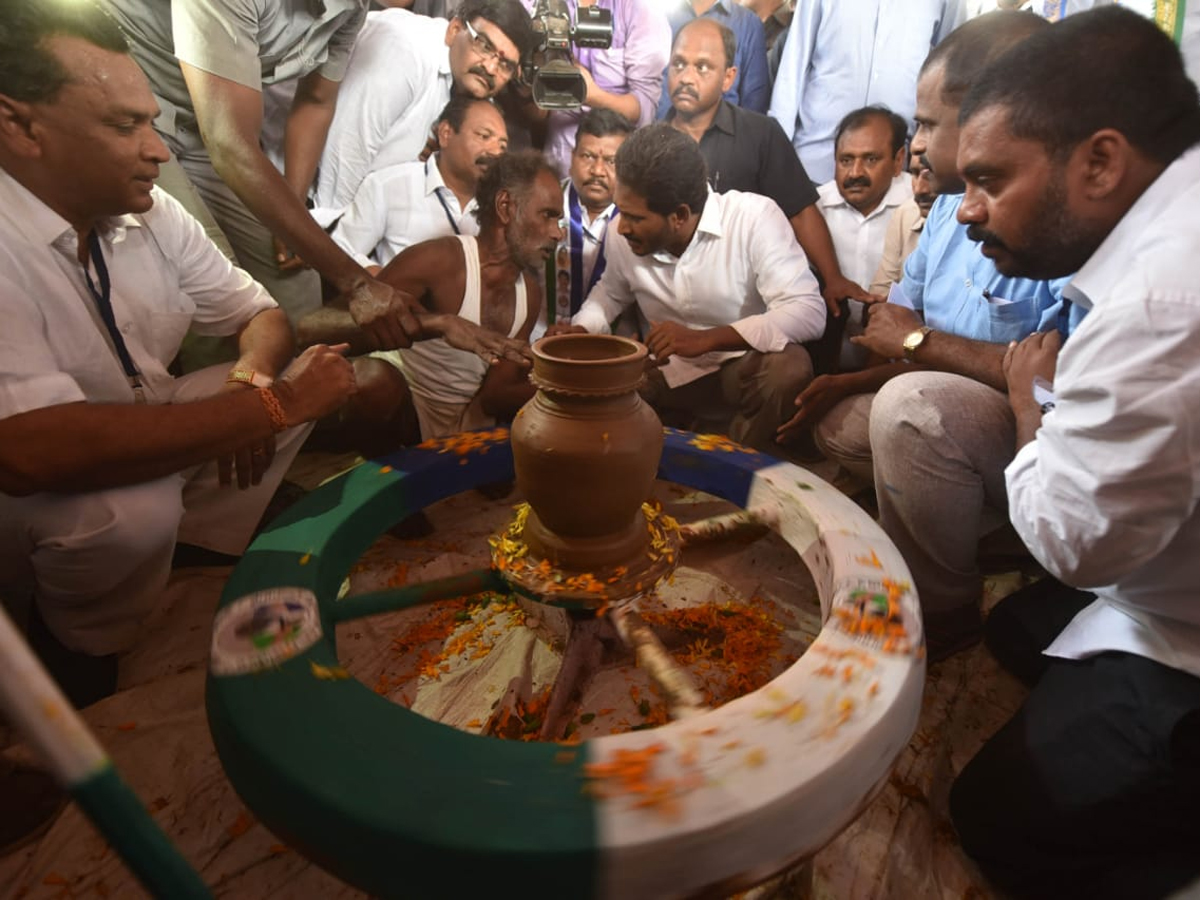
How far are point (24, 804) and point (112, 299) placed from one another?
5.04 ft

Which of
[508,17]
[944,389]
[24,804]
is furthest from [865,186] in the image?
[24,804]

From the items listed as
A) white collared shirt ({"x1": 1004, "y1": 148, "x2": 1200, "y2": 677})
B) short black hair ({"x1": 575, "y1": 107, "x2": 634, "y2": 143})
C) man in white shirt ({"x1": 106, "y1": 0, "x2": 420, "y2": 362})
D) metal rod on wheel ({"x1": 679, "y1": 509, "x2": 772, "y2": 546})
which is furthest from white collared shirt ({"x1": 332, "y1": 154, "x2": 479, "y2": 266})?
white collared shirt ({"x1": 1004, "y1": 148, "x2": 1200, "y2": 677})

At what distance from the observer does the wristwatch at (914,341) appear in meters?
2.73

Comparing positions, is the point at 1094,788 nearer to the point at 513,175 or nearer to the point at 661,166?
the point at 661,166

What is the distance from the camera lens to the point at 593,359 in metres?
1.81

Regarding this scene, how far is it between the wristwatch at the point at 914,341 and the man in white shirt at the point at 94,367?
7.30ft

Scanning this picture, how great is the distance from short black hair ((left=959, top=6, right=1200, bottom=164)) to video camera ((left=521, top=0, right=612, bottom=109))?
206 cm

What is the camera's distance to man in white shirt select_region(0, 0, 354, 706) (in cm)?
186

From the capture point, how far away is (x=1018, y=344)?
2.36m

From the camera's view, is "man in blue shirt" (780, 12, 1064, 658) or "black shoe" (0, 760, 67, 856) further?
"man in blue shirt" (780, 12, 1064, 658)

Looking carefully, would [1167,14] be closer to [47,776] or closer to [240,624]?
[240,624]

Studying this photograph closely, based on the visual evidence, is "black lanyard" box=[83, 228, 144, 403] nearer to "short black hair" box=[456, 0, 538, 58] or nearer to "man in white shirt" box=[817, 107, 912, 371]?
"short black hair" box=[456, 0, 538, 58]

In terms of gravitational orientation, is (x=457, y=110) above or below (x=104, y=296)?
above

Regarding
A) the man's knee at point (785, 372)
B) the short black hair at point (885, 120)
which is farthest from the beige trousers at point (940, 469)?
the short black hair at point (885, 120)
